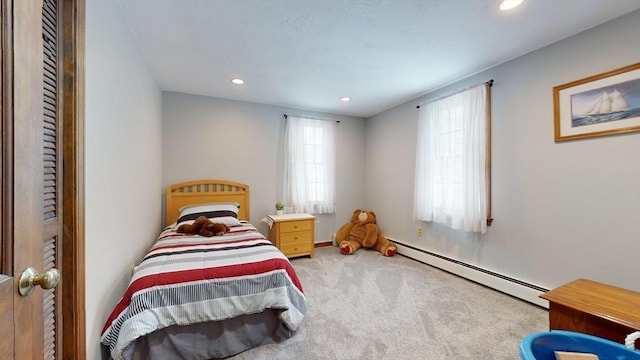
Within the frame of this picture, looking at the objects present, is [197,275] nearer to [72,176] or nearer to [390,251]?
[72,176]

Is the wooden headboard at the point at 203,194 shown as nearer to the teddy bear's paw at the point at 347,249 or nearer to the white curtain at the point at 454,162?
the teddy bear's paw at the point at 347,249

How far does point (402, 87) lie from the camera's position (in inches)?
127

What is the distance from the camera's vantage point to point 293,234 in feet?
11.9

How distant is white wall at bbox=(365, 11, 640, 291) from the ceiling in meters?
0.18

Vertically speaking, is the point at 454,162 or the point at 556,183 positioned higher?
the point at 454,162

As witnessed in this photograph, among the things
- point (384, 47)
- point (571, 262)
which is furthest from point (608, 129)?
point (384, 47)

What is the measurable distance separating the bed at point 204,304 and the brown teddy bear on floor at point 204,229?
13.1 inches

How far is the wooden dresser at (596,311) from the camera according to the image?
3.75ft

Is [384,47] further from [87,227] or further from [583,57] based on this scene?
[87,227]

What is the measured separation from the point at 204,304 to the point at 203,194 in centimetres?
221

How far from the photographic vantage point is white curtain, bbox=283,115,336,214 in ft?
13.2

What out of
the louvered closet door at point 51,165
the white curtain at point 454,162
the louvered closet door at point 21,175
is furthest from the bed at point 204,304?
the white curtain at point 454,162

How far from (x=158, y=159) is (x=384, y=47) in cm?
288

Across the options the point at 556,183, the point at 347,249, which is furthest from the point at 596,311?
the point at 347,249
